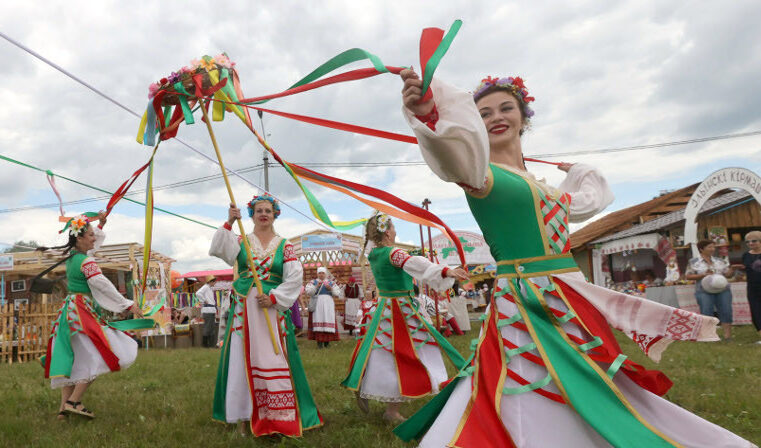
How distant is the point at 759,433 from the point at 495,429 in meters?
3.13

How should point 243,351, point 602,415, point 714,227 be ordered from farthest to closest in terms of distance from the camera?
1. point 714,227
2. point 243,351
3. point 602,415

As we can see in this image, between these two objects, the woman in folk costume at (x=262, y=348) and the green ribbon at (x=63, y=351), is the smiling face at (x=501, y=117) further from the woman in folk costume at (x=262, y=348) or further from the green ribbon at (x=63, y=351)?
the green ribbon at (x=63, y=351)

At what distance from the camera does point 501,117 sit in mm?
2357

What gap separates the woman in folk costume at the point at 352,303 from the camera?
13406 mm

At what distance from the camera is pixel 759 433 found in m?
3.73

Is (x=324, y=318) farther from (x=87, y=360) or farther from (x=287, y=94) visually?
(x=287, y=94)

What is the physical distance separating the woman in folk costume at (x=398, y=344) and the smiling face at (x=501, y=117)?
194 centimetres

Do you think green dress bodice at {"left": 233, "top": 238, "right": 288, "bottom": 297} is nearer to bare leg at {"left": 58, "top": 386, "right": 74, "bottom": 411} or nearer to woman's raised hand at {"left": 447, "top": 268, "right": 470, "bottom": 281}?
woman's raised hand at {"left": 447, "top": 268, "right": 470, "bottom": 281}

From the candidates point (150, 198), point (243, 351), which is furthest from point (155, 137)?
point (243, 351)

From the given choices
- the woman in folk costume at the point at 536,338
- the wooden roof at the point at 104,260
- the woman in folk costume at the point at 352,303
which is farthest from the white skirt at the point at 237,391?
the wooden roof at the point at 104,260

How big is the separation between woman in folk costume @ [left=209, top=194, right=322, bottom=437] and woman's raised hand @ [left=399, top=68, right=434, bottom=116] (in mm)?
2412

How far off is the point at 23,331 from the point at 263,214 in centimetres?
974

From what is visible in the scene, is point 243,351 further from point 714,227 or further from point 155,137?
point 714,227

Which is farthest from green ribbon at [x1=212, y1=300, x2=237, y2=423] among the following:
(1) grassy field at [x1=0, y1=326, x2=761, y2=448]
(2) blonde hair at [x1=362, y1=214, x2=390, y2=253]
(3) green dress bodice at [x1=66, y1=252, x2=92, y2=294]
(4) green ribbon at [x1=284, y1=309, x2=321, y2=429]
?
(3) green dress bodice at [x1=66, y1=252, x2=92, y2=294]
